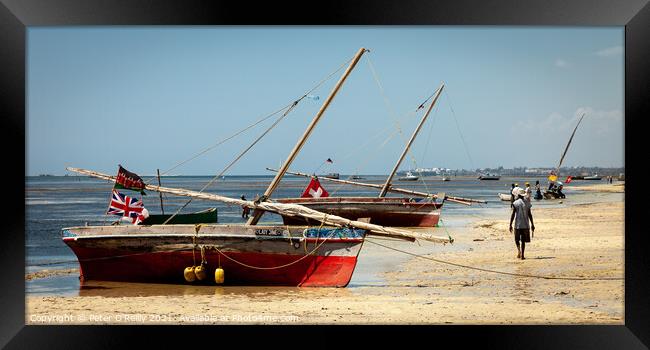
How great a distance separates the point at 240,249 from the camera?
40.0 feet

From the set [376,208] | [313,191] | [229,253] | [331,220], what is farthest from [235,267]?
[313,191]

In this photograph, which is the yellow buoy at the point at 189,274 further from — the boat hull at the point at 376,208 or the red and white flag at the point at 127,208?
the boat hull at the point at 376,208

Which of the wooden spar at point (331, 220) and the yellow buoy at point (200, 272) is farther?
the yellow buoy at point (200, 272)

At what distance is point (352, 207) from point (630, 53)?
1537 cm

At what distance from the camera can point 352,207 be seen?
23641 millimetres

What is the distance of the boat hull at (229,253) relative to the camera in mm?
12109

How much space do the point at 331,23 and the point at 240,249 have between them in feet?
16.3

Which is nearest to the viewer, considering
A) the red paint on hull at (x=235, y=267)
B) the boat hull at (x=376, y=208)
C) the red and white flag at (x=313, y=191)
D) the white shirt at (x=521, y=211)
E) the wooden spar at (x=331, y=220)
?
the wooden spar at (x=331, y=220)

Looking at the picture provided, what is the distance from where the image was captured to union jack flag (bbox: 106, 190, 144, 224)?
12789mm

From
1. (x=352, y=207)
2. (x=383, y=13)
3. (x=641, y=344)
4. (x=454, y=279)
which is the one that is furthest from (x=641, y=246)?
(x=352, y=207)

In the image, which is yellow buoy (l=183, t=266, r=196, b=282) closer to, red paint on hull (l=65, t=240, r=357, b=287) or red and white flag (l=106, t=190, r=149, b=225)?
red paint on hull (l=65, t=240, r=357, b=287)

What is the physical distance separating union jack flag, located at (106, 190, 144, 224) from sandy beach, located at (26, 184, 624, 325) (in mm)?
1286

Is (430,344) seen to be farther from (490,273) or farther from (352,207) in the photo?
(352,207)

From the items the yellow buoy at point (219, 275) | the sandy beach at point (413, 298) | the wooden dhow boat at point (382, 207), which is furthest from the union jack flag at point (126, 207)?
the wooden dhow boat at point (382, 207)
